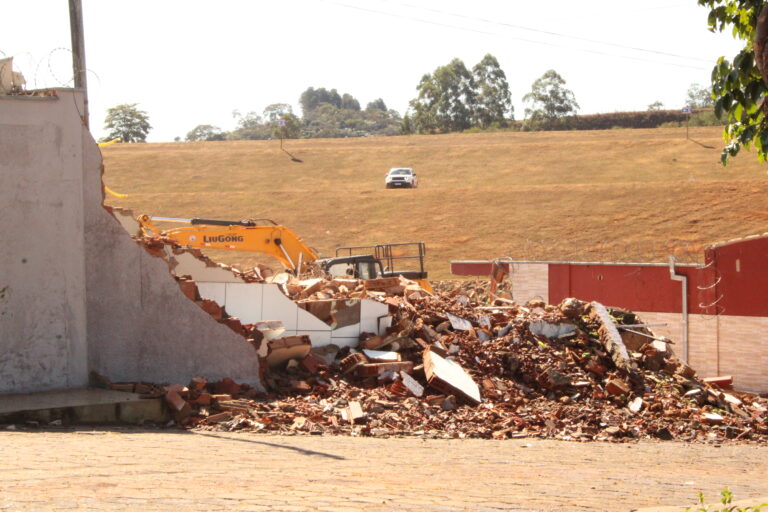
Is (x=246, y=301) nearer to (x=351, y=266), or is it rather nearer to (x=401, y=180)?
(x=351, y=266)

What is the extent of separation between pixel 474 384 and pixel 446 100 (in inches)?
4189

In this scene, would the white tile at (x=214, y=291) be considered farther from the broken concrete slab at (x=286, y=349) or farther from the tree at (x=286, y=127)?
the tree at (x=286, y=127)

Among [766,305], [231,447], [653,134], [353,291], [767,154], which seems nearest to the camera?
[767,154]

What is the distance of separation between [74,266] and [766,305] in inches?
606

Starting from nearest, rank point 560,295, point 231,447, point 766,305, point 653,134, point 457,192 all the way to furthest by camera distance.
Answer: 1. point 231,447
2. point 766,305
3. point 560,295
4. point 457,192
5. point 653,134

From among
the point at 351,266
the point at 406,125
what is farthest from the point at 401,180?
the point at 406,125

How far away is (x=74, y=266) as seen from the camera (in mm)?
9883

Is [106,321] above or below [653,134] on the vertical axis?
below

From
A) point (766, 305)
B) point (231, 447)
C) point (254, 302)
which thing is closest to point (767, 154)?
point (231, 447)

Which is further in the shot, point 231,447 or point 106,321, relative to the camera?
point 106,321

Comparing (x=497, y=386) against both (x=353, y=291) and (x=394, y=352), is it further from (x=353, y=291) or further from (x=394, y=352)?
(x=353, y=291)

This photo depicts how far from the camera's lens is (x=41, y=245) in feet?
31.9

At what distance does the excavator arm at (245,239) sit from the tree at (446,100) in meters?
95.9

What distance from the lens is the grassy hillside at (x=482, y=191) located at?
38188mm
